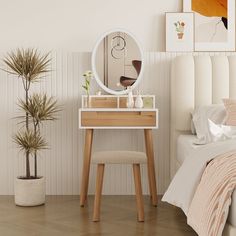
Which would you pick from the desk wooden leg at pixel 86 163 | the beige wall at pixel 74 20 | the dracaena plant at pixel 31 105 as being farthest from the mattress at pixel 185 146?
the dracaena plant at pixel 31 105

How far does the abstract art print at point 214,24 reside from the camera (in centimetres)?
504

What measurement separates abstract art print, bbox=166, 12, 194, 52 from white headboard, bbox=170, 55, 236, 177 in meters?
0.17

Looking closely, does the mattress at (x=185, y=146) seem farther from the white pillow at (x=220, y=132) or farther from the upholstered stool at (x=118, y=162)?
the upholstered stool at (x=118, y=162)

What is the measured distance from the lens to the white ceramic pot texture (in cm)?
458

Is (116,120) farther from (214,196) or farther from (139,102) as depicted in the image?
(214,196)

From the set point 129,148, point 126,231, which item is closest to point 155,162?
point 129,148

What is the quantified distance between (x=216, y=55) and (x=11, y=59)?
67.8 inches

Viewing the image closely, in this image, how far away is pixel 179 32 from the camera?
501 cm

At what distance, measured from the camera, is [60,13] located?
5.03 m

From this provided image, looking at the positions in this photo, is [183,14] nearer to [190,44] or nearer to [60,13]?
[190,44]

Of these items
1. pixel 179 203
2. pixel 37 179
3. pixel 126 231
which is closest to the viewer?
pixel 179 203

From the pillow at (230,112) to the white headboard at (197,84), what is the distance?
52cm

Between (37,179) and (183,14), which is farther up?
(183,14)

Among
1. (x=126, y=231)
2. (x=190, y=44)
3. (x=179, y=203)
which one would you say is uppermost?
(x=190, y=44)
